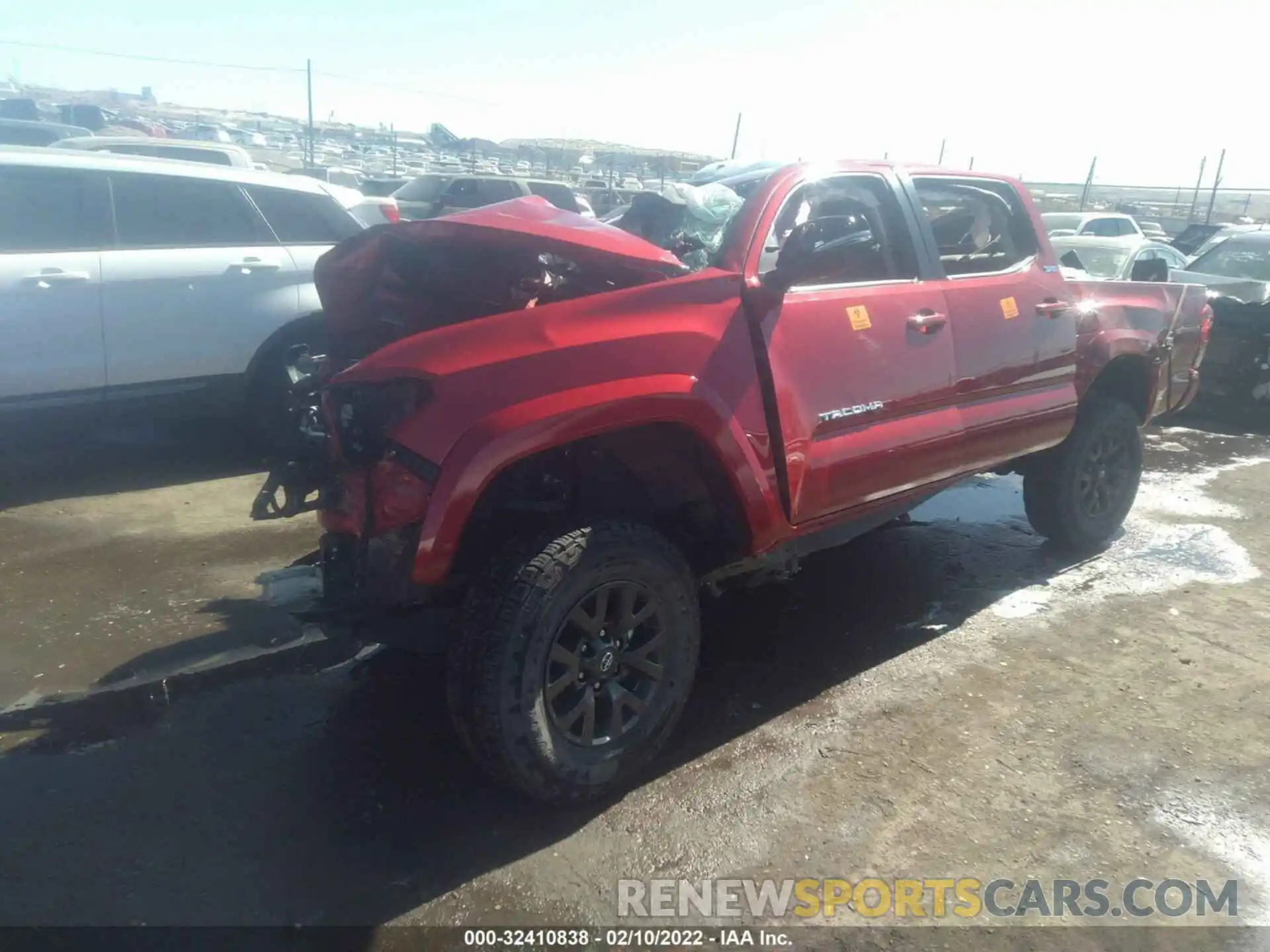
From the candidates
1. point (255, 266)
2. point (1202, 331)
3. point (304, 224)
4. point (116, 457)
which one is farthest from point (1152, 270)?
point (116, 457)

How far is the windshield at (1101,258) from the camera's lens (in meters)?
9.38

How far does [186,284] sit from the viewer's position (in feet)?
18.6

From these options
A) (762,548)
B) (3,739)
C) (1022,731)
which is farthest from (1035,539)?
(3,739)

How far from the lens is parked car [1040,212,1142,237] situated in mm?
19016

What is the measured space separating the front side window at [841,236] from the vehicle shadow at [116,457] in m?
4.02

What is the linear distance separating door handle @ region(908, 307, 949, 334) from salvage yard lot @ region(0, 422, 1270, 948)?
4.48ft

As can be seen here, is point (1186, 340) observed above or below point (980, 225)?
below

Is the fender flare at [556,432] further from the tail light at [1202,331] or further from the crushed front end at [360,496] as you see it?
the tail light at [1202,331]

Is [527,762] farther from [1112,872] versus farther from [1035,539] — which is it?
[1035,539]

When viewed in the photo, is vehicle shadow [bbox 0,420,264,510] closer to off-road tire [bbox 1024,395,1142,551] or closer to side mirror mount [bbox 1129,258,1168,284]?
off-road tire [bbox 1024,395,1142,551]

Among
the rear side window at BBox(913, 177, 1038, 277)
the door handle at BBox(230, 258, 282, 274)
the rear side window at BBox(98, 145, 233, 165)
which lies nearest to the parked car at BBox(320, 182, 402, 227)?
the door handle at BBox(230, 258, 282, 274)

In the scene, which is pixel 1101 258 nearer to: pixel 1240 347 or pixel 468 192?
pixel 1240 347

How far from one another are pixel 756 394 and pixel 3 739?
276 cm

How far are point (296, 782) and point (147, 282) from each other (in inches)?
141
